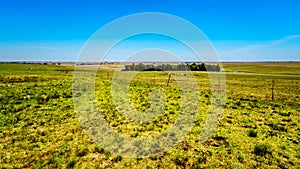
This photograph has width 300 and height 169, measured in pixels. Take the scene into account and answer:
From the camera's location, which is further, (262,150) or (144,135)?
(144,135)

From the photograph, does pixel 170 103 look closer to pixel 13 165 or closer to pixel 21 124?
pixel 21 124

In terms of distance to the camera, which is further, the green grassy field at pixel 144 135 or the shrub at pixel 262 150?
the shrub at pixel 262 150

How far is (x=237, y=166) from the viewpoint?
7.40m

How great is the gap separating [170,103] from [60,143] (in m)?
9.90

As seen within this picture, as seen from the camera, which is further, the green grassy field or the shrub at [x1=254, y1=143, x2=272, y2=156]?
the shrub at [x1=254, y1=143, x2=272, y2=156]

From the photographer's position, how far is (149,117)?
13.1 meters

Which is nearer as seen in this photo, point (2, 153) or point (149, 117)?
point (2, 153)

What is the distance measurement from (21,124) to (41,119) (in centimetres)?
104

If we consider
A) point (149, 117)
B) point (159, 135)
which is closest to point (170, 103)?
point (149, 117)

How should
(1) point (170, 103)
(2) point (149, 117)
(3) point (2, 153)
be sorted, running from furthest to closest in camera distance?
(1) point (170, 103), (2) point (149, 117), (3) point (2, 153)

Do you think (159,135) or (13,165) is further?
(159,135)

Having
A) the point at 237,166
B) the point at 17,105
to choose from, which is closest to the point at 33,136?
the point at 17,105

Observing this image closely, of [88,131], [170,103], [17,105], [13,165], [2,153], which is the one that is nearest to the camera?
[13,165]

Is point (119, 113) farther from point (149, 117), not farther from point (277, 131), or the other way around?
point (277, 131)
